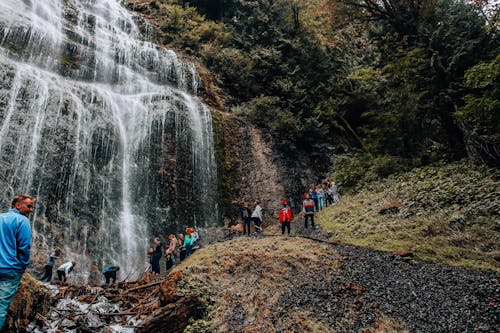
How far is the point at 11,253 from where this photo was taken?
3867mm

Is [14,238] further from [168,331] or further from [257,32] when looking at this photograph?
[257,32]

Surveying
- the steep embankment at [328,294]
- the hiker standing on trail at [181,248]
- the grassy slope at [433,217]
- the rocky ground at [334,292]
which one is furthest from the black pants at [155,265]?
the grassy slope at [433,217]

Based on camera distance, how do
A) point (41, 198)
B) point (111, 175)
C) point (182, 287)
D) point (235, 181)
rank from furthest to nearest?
1. point (235, 181)
2. point (111, 175)
3. point (41, 198)
4. point (182, 287)

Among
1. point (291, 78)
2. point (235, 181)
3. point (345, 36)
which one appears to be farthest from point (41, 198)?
point (345, 36)

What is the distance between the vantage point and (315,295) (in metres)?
6.69

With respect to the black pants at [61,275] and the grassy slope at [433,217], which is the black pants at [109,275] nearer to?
the black pants at [61,275]

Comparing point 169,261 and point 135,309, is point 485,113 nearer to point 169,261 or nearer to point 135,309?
point 169,261

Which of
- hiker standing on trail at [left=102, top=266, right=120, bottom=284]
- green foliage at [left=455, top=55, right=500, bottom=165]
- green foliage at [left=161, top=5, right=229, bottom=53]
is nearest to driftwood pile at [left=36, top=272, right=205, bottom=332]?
hiker standing on trail at [left=102, top=266, right=120, bottom=284]

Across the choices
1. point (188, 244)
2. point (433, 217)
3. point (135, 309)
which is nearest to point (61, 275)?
point (188, 244)

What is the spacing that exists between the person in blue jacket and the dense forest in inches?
460

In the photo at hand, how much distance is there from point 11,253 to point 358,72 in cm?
1969

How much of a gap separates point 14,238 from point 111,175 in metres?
11.0

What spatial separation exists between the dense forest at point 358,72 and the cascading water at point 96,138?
181 inches

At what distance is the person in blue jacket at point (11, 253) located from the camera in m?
3.82
